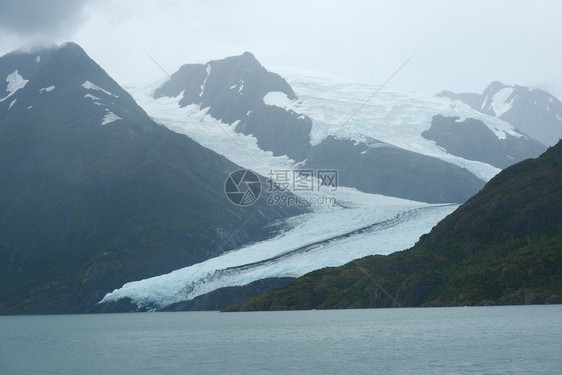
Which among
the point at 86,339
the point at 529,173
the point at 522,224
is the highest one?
the point at 529,173

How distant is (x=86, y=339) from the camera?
99000 mm

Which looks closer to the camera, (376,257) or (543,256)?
(543,256)

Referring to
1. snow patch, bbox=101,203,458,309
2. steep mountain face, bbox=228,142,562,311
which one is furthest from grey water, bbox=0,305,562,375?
snow patch, bbox=101,203,458,309

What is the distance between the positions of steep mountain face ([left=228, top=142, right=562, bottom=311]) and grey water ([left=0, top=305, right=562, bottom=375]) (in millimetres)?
27589

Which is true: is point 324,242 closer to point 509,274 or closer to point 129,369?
point 509,274

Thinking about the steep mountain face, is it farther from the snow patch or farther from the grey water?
the grey water

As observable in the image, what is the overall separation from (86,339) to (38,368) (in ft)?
109

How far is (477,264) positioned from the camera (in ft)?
476

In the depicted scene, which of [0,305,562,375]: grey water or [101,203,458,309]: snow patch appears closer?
[0,305,562,375]: grey water

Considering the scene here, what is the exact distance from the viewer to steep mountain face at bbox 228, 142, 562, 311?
134125 mm

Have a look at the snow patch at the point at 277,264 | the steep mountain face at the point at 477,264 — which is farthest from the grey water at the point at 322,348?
the snow patch at the point at 277,264

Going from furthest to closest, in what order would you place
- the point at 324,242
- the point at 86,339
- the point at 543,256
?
the point at 324,242, the point at 543,256, the point at 86,339

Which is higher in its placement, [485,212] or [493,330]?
[485,212]

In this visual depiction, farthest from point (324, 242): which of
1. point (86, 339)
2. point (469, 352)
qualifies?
point (469, 352)
